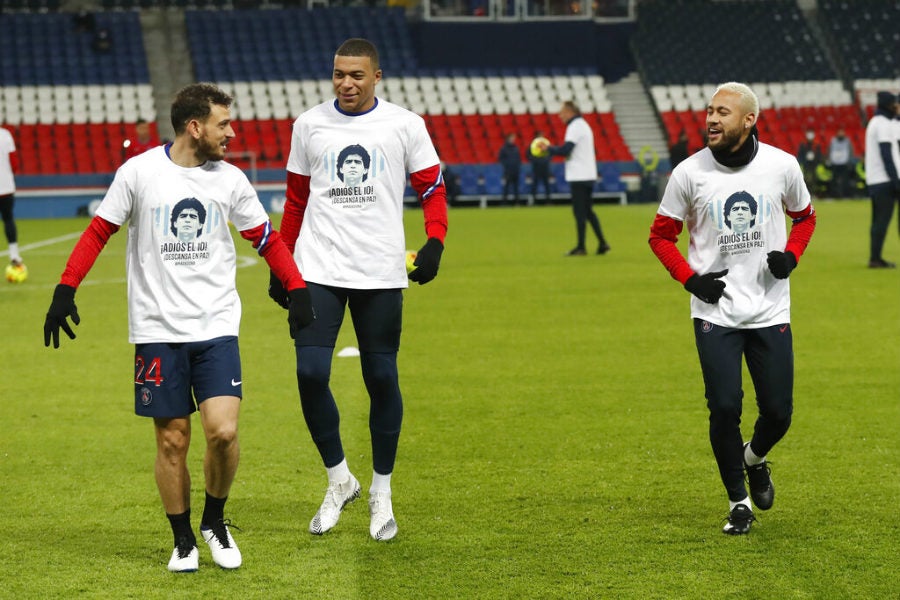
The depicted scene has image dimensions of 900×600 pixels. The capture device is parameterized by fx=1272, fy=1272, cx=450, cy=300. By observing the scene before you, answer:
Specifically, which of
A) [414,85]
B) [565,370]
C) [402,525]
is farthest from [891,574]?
[414,85]

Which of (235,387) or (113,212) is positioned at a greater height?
(113,212)

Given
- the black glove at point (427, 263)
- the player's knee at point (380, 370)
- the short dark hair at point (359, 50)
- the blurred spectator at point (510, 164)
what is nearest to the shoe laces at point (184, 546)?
the player's knee at point (380, 370)

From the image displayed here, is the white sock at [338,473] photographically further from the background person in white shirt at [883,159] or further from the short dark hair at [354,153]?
the background person in white shirt at [883,159]

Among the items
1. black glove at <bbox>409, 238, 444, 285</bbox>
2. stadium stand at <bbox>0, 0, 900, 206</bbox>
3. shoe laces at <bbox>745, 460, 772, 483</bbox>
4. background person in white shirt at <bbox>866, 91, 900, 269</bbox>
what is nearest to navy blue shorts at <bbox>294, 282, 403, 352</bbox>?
black glove at <bbox>409, 238, 444, 285</bbox>

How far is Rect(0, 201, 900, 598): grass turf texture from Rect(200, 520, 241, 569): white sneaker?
64 millimetres

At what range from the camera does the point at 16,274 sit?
53.5ft

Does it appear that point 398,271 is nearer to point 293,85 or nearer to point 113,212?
point 113,212

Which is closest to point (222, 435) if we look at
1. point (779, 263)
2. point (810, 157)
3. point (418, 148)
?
point (418, 148)

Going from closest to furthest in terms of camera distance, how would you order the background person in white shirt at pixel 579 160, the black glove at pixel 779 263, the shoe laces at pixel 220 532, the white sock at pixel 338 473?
1. the shoe laces at pixel 220 532
2. the black glove at pixel 779 263
3. the white sock at pixel 338 473
4. the background person in white shirt at pixel 579 160

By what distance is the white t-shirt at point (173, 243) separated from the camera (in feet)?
16.4

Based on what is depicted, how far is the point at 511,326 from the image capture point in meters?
12.1

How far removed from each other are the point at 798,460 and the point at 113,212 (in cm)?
391

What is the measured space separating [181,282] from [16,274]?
1217 cm

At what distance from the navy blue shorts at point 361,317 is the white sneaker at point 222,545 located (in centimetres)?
88
